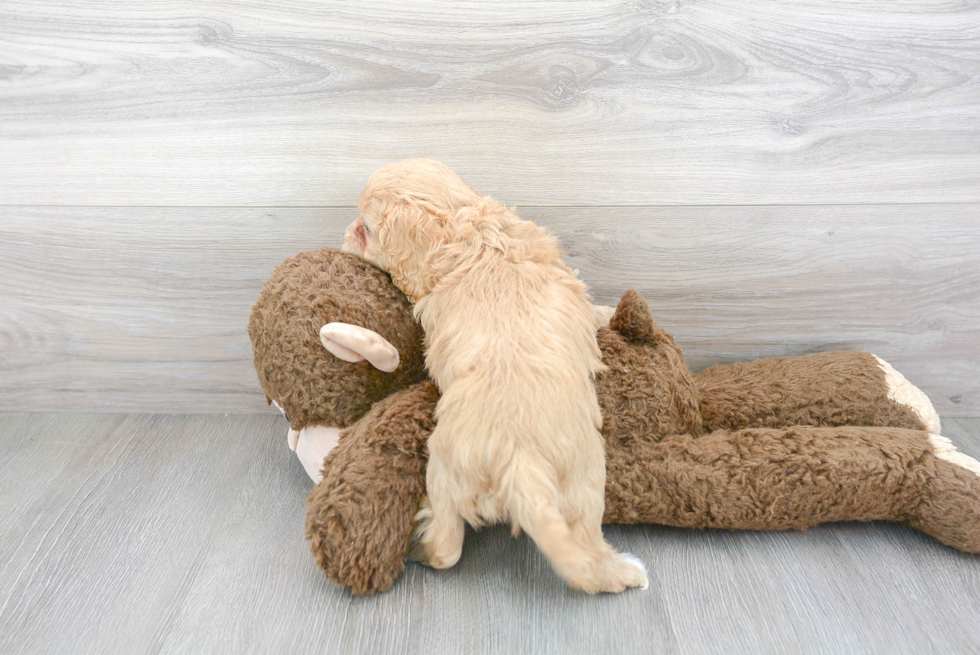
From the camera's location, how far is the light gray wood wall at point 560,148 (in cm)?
101

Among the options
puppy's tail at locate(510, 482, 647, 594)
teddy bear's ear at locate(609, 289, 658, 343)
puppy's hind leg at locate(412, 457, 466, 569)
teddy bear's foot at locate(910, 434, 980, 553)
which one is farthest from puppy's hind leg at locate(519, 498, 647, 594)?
teddy bear's foot at locate(910, 434, 980, 553)

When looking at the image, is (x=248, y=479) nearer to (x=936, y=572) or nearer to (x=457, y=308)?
(x=457, y=308)

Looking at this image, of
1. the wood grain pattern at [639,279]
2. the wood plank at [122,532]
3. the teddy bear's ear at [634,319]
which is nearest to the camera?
the wood plank at [122,532]

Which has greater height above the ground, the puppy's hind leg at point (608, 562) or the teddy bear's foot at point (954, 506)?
the teddy bear's foot at point (954, 506)

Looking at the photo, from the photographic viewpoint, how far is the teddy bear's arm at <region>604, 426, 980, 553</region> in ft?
2.87

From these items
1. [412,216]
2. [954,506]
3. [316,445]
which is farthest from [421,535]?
[954,506]

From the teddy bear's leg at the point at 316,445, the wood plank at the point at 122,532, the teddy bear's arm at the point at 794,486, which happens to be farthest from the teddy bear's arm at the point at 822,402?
the wood plank at the point at 122,532

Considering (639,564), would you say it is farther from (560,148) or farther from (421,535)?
(560,148)

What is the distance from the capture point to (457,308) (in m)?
0.81

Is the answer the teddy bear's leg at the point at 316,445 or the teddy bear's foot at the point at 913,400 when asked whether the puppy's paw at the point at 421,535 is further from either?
the teddy bear's foot at the point at 913,400

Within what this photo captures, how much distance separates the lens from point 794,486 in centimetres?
88

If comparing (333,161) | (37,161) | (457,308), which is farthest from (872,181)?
(37,161)

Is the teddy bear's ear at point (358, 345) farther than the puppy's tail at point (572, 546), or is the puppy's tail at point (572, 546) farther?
the teddy bear's ear at point (358, 345)

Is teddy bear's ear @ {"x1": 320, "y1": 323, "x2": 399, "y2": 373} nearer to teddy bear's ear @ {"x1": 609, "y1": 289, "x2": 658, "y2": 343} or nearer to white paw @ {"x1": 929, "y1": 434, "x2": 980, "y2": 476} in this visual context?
teddy bear's ear @ {"x1": 609, "y1": 289, "x2": 658, "y2": 343}
